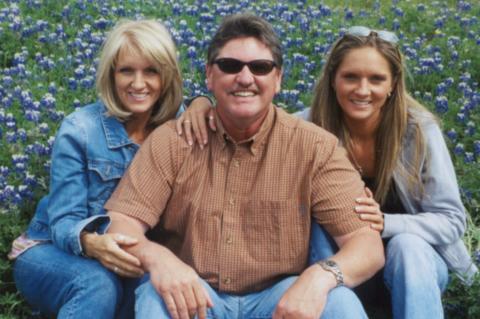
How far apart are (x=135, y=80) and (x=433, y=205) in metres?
1.71

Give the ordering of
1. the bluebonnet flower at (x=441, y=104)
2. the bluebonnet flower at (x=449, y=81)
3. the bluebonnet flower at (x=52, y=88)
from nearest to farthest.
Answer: the bluebonnet flower at (x=52, y=88) → the bluebonnet flower at (x=441, y=104) → the bluebonnet flower at (x=449, y=81)

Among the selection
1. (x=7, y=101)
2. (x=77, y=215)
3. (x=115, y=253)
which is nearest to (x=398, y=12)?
(x=7, y=101)

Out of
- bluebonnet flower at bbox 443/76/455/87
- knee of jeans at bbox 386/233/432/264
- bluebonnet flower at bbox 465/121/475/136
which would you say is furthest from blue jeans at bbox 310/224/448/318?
bluebonnet flower at bbox 443/76/455/87

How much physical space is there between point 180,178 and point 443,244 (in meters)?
1.45

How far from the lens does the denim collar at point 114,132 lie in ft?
14.4

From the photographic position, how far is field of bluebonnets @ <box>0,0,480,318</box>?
5268 millimetres

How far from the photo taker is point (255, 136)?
3.93m

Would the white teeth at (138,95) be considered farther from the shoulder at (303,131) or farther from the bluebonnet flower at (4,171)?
the bluebonnet flower at (4,171)

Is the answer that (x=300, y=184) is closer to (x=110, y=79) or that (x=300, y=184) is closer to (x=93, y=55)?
(x=110, y=79)

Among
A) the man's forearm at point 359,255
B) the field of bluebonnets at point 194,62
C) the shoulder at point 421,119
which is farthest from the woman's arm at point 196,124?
the field of bluebonnets at point 194,62

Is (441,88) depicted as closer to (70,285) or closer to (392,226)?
(392,226)

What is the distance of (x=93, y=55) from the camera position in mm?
7020

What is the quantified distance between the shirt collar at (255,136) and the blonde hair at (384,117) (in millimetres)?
681

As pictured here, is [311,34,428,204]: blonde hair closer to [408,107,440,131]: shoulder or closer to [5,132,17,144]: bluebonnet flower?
[408,107,440,131]: shoulder
